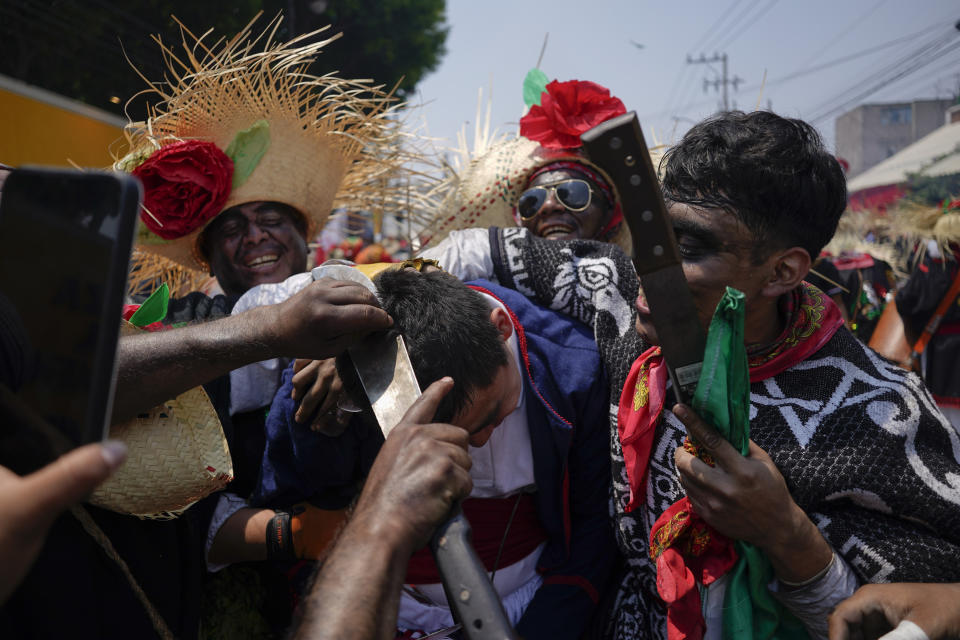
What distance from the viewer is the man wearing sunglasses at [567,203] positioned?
2887mm

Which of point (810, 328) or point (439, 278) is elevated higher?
point (439, 278)

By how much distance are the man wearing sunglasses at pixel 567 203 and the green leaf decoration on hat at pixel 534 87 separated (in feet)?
1.44

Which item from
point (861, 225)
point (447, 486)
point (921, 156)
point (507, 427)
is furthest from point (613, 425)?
point (921, 156)

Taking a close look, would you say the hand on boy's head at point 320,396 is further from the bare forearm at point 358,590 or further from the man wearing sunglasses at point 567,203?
the man wearing sunglasses at point 567,203

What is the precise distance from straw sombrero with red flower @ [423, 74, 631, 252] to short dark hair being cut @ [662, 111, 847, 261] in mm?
1307

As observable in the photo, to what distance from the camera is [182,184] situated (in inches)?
97.1

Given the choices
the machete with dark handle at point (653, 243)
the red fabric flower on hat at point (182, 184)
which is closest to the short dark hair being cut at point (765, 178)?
the machete with dark handle at point (653, 243)

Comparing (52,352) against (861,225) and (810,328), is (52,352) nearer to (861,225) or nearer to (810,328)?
(810,328)

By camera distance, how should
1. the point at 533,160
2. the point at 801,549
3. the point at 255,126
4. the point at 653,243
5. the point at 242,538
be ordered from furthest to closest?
the point at 533,160 → the point at 255,126 → the point at 242,538 → the point at 801,549 → the point at 653,243

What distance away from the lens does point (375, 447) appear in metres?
1.81

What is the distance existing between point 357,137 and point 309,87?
271 mm

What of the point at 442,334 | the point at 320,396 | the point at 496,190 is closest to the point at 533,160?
the point at 496,190

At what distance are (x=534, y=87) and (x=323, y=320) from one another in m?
2.22

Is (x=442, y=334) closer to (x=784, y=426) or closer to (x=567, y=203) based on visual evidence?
(x=784, y=426)
